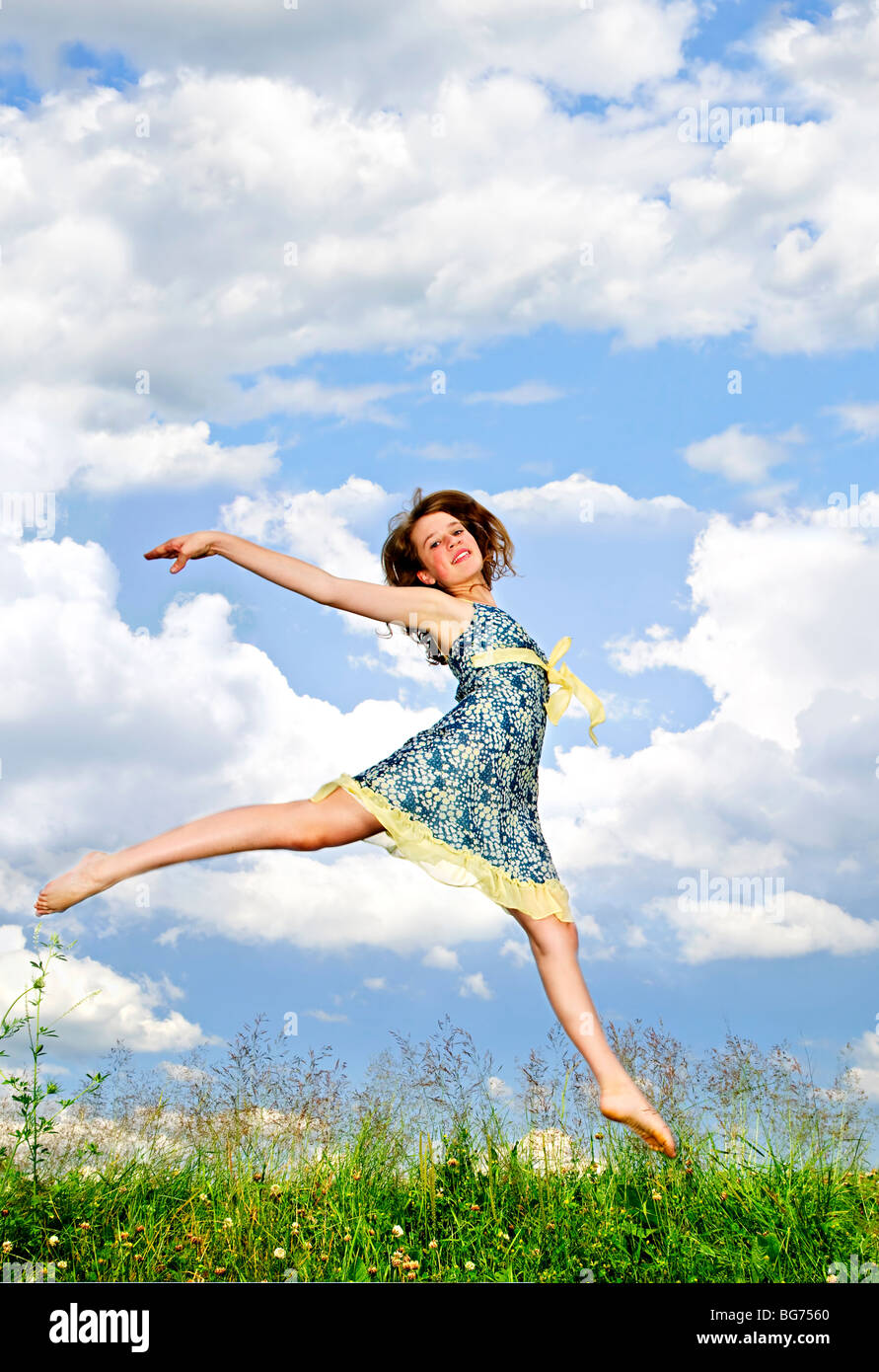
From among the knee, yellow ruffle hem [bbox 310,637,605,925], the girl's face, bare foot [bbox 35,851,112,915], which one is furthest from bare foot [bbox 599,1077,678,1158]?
the girl's face

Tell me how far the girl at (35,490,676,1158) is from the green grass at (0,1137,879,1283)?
1.38 feet

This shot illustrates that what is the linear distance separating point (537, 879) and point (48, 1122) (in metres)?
2.11

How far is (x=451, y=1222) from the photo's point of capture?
4258 millimetres

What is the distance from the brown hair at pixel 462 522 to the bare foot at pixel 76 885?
6.53 feet

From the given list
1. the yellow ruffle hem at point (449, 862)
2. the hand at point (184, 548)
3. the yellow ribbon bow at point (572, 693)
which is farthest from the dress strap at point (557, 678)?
the hand at point (184, 548)

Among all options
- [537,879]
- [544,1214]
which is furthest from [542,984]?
[544,1214]

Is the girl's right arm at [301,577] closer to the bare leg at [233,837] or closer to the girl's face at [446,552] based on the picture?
the girl's face at [446,552]

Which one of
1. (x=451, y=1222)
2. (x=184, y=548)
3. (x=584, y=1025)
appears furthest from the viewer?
(x=184, y=548)

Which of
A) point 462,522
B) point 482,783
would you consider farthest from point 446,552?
point 482,783

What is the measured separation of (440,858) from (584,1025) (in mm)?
864

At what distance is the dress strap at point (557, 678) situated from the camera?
182 inches

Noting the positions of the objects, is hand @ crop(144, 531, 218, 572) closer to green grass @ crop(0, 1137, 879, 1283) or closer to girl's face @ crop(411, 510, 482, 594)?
girl's face @ crop(411, 510, 482, 594)

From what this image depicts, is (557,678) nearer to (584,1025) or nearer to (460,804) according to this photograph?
(460,804)

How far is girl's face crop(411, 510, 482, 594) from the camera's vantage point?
4.98 metres
